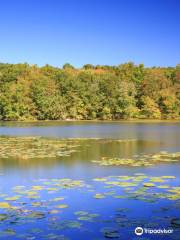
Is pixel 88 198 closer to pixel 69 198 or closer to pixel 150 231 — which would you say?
pixel 69 198

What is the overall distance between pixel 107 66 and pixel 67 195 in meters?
70.8

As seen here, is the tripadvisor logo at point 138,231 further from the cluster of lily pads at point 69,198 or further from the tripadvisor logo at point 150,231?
the cluster of lily pads at point 69,198

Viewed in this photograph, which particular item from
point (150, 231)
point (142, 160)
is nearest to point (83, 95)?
point (142, 160)

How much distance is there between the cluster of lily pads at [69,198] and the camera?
6160 mm

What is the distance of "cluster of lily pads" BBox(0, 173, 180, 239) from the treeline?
46.1m

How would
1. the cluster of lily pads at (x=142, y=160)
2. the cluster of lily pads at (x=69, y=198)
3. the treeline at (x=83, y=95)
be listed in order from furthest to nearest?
1. the treeline at (x=83, y=95)
2. the cluster of lily pads at (x=142, y=160)
3. the cluster of lily pads at (x=69, y=198)

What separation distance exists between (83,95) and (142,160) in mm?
44819

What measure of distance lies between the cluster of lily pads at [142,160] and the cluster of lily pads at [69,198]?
223cm

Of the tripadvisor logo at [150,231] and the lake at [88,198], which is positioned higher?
the lake at [88,198]

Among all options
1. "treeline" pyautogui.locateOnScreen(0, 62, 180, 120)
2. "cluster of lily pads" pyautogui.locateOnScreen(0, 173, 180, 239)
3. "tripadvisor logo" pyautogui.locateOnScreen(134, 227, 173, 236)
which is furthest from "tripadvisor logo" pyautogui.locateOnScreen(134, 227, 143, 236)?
"treeline" pyautogui.locateOnScreen(0, 62, 180, 120)

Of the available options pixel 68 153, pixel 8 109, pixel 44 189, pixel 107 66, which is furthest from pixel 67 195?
pixel 107 66

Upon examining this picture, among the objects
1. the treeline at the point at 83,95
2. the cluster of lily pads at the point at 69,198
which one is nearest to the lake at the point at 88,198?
the cluster of lily pads at the point at 69,198

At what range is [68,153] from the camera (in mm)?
15461

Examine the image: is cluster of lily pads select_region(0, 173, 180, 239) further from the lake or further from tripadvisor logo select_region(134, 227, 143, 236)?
tripadvisor logo select_region(134, 227, 143, 236)
